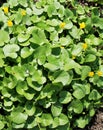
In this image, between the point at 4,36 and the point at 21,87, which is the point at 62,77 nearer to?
the point at 21,87

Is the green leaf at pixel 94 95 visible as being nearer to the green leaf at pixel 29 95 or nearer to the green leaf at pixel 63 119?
the green leaf at pixel 63 119

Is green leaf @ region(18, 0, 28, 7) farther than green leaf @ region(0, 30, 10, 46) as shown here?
Yes

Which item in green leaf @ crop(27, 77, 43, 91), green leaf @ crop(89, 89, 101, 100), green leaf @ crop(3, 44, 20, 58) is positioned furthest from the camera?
green leaf @ crop(89, 89, 101, 100)

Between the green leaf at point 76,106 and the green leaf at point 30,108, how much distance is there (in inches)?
11.3

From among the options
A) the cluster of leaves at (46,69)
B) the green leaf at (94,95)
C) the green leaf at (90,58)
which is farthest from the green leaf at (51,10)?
the green leaf at (94,95)

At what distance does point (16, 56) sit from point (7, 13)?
44 centimetres

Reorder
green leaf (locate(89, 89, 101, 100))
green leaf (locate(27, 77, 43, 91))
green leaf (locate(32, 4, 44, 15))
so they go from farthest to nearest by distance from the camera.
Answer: green leaf (locate(32, 4, 44, 15))
green leaf (locate(89, 89, 101, 100))
green leaf (locate(27, 77, 43, 91))

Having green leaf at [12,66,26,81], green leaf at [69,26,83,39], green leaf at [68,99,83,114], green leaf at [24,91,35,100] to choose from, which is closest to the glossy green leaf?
green leaf at [24,91,35,100]

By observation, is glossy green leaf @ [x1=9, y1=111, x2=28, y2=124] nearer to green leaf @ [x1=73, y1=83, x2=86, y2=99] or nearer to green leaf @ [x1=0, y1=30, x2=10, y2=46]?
green leaf @ [x1=73, y1=83, x2=86, y2=99]

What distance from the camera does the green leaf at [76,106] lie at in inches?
117

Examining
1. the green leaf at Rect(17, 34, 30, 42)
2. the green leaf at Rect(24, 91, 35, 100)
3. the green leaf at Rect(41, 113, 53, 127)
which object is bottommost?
the green leaf at Rect(41, 113, 53, 127)

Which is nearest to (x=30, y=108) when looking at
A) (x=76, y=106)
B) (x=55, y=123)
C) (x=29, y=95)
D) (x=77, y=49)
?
(x=29, y=95)

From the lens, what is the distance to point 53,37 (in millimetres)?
3100

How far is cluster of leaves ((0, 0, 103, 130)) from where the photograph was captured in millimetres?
2855
